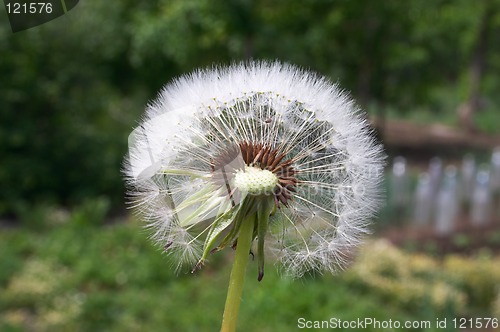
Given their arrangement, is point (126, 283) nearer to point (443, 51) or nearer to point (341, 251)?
point (341, 251)

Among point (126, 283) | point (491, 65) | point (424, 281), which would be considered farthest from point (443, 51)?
point (126, 283)

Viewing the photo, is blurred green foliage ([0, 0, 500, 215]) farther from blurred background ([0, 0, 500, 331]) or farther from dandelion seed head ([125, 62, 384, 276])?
dandelion seed head ([125, 62, 384, 276])

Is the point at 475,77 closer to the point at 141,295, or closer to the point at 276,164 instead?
the point at 141,295

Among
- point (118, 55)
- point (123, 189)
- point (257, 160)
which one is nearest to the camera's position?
point (257, 160)

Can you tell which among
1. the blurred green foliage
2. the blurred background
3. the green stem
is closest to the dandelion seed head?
the green stem

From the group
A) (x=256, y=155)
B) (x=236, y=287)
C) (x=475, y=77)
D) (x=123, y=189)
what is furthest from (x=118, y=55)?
(x=236, y=287)
